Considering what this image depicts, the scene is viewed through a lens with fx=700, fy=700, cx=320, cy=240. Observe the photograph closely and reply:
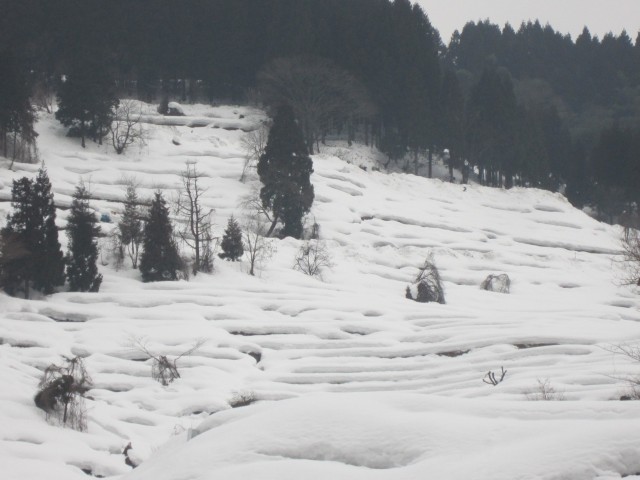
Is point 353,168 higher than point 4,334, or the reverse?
point 353,168

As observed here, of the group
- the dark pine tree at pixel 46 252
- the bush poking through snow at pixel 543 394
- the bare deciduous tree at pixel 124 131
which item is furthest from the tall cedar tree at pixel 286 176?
the bush poking through snow at pixel 543 394

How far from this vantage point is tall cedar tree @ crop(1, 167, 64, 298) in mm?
23422

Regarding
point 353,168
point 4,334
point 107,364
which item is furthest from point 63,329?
point 353,168

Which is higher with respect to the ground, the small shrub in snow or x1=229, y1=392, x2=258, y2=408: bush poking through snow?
the small shrub in snow

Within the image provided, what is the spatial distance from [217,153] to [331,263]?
1592cm

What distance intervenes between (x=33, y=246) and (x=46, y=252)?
521 mm

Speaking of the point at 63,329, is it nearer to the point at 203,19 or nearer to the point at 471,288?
the point at 471,288

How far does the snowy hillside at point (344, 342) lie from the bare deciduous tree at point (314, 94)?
297cm

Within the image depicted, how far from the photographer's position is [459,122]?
53.8m

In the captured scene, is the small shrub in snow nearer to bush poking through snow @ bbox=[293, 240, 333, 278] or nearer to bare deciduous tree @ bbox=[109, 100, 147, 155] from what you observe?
bare deciduous tree @ bbox=[109, 100, 147, 155]

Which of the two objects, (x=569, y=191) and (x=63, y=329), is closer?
(x=63, y=329)

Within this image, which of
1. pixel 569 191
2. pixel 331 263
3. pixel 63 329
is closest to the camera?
pixel 63 329

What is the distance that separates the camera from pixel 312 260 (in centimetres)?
3073

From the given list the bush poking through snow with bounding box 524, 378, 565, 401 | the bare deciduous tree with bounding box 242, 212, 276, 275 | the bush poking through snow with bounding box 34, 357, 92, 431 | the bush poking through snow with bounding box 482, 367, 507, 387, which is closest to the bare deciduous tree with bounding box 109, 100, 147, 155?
the bare deciduous tree with bounding box 242, 212, 276, 275
